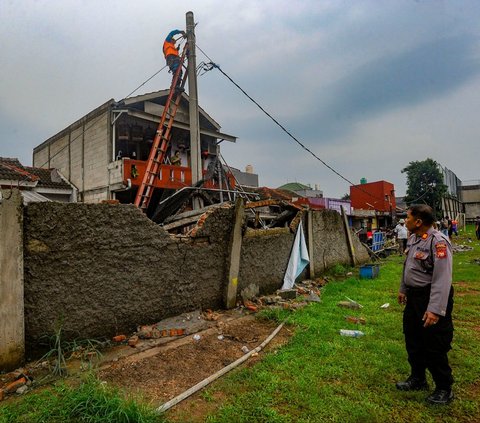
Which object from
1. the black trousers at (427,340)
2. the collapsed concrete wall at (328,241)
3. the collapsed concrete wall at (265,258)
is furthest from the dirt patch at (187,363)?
the collapsed concrete wall at (328,241)

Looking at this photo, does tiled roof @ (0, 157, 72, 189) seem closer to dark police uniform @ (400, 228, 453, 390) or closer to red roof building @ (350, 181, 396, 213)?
dark police uniform @ (400, 228, 453, 390)

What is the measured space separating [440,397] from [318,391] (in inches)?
39.0

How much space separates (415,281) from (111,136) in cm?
1273

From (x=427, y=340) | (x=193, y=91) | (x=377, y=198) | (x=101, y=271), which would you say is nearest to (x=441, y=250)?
(x=427, y=340)

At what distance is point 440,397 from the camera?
2.53 m

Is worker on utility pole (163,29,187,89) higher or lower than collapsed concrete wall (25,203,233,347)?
higher

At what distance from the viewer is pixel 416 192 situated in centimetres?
2980

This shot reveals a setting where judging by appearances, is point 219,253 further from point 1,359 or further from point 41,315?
point 1,359

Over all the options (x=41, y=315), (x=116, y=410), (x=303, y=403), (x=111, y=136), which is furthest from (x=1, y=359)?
(x=111, y=136)

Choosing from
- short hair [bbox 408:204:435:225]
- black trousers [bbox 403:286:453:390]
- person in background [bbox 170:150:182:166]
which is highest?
person in background [bbox 170:150:182:166]

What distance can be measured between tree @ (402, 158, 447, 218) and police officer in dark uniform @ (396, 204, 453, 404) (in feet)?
98.3

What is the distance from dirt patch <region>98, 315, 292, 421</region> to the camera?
2.69 metres

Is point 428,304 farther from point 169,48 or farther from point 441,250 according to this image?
point 169,48

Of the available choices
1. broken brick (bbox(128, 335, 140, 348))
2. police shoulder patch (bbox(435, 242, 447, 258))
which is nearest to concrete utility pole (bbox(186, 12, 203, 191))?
broken brick (bbox(128, 335, 140, 348))
